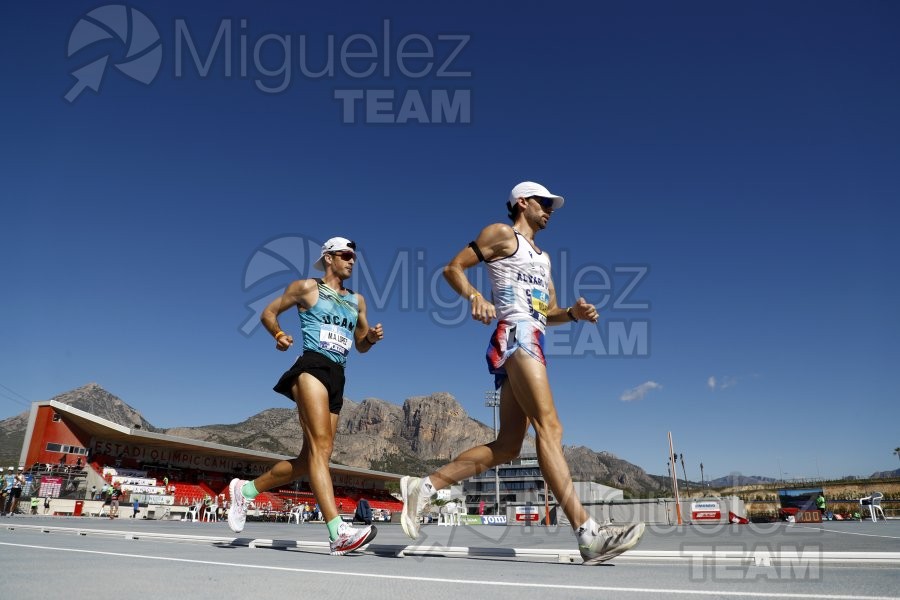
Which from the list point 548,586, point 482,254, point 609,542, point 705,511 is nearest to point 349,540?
point 609,542

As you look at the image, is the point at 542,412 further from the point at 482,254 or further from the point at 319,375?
the point at 319,375

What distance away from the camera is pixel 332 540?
11.1 feet

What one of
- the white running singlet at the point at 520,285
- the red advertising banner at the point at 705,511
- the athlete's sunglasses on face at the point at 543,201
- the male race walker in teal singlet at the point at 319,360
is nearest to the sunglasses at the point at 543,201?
the athlete's sunglasses on face at the point at 543,201

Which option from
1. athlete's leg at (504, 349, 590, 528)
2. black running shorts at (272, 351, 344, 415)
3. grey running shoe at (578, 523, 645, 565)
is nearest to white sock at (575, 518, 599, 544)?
grey running shoe at (578, 523, 645, 565)

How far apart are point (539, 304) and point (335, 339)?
1.62 meters

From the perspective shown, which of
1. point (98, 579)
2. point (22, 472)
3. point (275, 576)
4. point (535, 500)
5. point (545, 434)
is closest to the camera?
point (98, 579)

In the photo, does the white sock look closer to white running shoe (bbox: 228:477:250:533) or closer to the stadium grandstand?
white running shoe (bbox: 228:477:250:533)

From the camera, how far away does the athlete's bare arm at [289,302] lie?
430 centimetres

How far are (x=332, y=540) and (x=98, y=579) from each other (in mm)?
1671

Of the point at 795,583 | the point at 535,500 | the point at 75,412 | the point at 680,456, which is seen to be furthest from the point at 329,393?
the point at 680,456

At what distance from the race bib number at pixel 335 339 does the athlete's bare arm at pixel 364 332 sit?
379 mm

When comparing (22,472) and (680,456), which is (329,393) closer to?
(22,472)

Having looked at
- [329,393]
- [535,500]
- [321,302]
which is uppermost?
[321,302]

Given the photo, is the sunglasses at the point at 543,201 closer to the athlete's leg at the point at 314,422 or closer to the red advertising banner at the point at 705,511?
the athlete's leg at the point at 314,422
